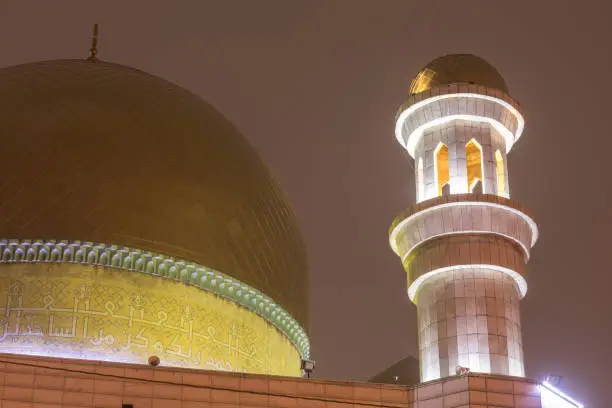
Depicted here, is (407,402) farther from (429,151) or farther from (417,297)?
(429,151)

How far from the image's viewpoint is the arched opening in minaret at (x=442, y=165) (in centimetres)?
1245

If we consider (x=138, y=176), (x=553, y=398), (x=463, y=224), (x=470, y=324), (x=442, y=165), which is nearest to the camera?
(x=553, y=398)

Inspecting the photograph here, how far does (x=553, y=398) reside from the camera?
430 inches

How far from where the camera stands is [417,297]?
1220 centimetres

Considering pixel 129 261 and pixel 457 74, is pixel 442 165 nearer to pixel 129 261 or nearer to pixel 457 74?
pixel 457 74

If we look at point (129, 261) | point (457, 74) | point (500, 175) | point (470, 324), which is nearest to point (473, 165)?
point (500, 175)

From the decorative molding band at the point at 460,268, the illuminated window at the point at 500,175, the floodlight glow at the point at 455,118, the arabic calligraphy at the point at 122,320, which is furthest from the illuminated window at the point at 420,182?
the arabic calligraphy at the point at 122,320

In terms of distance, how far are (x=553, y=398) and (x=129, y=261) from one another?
446 centimetres

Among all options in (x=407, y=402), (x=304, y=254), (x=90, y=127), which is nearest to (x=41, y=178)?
(x=90, y=127)

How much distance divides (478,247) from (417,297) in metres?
0.89

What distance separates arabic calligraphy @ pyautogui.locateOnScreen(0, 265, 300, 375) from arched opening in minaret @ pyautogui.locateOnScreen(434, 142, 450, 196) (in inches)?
104

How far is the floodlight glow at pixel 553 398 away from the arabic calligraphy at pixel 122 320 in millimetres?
3337

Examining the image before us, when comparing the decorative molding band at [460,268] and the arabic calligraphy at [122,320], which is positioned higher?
the decorative molding band at [460,268]

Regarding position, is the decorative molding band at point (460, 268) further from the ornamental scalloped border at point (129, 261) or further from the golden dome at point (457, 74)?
the golden dome at point (457, 74)
